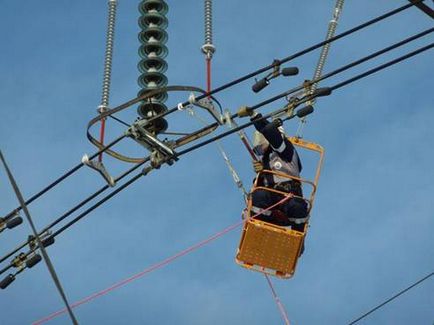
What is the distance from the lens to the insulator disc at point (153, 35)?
51.6 feet

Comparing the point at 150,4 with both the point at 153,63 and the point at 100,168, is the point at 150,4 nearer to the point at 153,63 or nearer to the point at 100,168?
the point at 153,63

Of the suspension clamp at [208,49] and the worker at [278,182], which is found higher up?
the suspension clamp at [208,49]

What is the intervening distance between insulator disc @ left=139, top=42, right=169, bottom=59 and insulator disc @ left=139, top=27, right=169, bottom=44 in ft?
0.39

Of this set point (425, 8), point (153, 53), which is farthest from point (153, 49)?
point (425, 8)

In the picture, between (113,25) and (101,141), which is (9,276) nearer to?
(101,141)

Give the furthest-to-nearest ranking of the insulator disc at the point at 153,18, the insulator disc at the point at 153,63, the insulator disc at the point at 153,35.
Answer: the insulator disc at the point at 153,18 < the insulator disc at the point at 153,35 < the insulator disc at the point at 153,63

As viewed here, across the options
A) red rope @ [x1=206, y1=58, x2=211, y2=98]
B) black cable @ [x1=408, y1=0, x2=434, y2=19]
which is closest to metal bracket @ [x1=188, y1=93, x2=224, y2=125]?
red rope @ [x1=206, y1=58, x2=211, y2=98]

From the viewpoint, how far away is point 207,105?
14.0m

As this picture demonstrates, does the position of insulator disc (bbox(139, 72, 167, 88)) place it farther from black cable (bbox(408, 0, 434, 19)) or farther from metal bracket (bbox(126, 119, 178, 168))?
black cable (bbox(408, 0, 434, 19))

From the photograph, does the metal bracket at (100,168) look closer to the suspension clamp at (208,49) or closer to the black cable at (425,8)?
the suspension clamp at (208,49)

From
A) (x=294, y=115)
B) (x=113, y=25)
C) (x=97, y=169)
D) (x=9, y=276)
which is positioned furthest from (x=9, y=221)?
(x=294, y=115)

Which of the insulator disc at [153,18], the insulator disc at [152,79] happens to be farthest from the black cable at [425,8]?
the insulator disc at [153,18]

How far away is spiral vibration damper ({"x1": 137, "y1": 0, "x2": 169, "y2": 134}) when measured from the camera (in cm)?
1477

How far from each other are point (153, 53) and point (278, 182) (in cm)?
271
